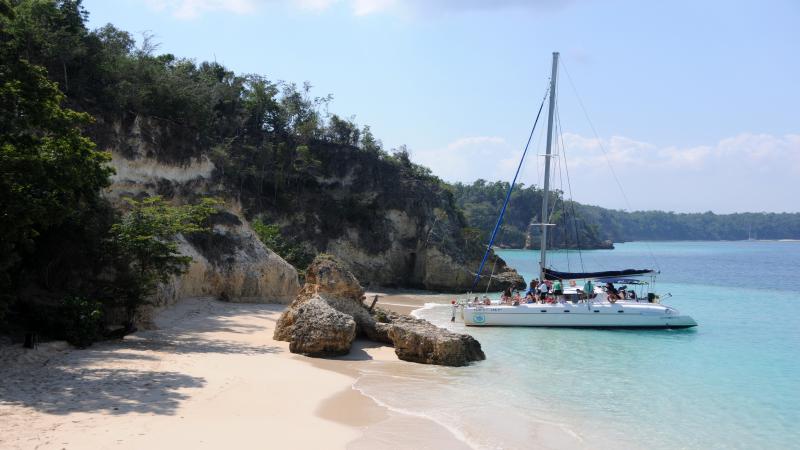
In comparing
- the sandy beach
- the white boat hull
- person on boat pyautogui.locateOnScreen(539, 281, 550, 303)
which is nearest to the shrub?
the sandy beach

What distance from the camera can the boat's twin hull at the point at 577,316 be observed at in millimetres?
24641

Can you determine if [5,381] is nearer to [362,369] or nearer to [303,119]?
[362,369]

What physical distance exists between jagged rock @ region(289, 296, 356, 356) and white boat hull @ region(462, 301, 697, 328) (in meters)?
9.89

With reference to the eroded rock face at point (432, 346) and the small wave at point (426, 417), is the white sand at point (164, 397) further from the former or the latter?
the eroded rock face at point (432, 346)

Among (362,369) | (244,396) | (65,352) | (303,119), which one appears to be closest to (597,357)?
(362,369)

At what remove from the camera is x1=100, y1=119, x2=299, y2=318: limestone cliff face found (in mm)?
23406

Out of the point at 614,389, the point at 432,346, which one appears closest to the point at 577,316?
the point at 614,389

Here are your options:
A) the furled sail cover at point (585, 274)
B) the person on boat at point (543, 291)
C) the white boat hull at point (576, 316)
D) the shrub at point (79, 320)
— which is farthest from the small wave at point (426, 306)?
the shrub at point (79, 320)

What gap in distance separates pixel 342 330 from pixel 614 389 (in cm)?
687

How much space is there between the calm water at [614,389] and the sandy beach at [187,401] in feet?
3.62

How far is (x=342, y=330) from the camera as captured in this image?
615 inches

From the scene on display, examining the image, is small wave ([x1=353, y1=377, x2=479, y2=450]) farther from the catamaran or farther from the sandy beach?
the catamaran

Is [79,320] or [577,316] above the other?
[79,320]

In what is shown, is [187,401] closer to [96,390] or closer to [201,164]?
[96,390]
